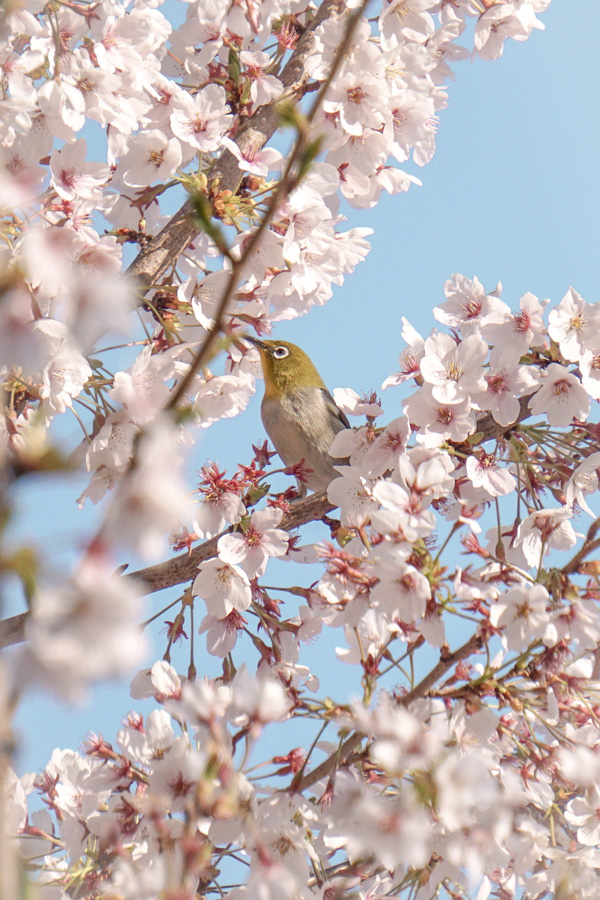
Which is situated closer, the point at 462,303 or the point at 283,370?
the point at 462,303

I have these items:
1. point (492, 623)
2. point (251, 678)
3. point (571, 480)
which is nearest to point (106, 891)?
point (251, 678)

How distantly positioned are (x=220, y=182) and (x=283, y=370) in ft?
6.81

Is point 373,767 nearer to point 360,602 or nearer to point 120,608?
point 360,602

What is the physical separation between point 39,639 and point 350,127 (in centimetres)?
342

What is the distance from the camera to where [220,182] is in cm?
405

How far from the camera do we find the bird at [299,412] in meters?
5.45

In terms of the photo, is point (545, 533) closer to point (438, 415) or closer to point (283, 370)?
point (438, 415)

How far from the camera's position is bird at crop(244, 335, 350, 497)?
17.9ft

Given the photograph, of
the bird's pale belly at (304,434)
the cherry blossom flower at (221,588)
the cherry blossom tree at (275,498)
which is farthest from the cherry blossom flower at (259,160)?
the bird's pale belly at (304,434)

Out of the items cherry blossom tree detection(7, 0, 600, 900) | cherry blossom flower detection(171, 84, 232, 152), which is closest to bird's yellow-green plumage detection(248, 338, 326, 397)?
cherry blossom tree detection(7, 0, 600, 900)

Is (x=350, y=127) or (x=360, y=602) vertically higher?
(x=350, y=127)

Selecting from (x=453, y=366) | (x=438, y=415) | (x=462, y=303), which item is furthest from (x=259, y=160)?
(x=438, y=415)

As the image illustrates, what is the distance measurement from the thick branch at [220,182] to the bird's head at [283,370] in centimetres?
175

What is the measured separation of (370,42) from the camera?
3807mm
